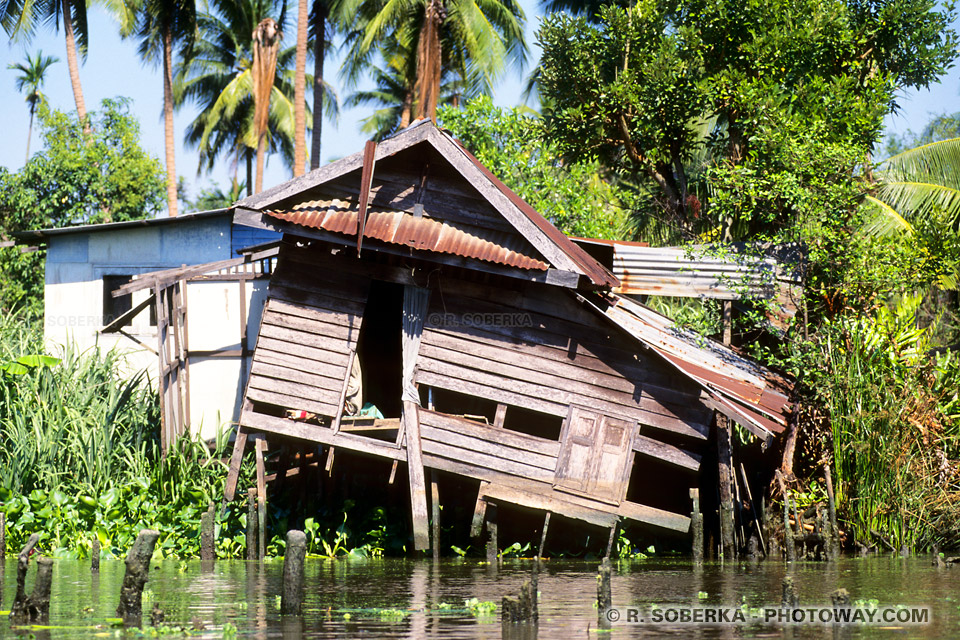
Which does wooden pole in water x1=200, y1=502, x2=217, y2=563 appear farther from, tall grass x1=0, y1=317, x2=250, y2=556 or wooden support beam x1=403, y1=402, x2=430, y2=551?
wooden support beam x1=403, y1=402, x2=430, y2=551

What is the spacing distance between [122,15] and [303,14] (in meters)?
6.64

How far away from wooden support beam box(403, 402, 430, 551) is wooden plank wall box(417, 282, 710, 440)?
529 millimetres

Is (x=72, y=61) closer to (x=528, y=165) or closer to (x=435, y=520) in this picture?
(x=528, y=165)

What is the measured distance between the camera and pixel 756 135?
15.6m

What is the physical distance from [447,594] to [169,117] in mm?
26070

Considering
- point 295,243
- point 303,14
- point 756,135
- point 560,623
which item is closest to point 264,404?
point 295,243

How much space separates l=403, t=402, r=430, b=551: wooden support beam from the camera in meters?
12.8

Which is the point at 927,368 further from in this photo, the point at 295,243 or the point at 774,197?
the point at 295,243

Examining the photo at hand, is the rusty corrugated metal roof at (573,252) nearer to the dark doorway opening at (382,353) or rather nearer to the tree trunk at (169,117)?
the dark doorway opening at (382,353)

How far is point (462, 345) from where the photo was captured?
1312 centimetres

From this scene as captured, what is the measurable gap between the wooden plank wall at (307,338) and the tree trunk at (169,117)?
18772mm

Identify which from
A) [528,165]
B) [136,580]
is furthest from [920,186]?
[136,580]
